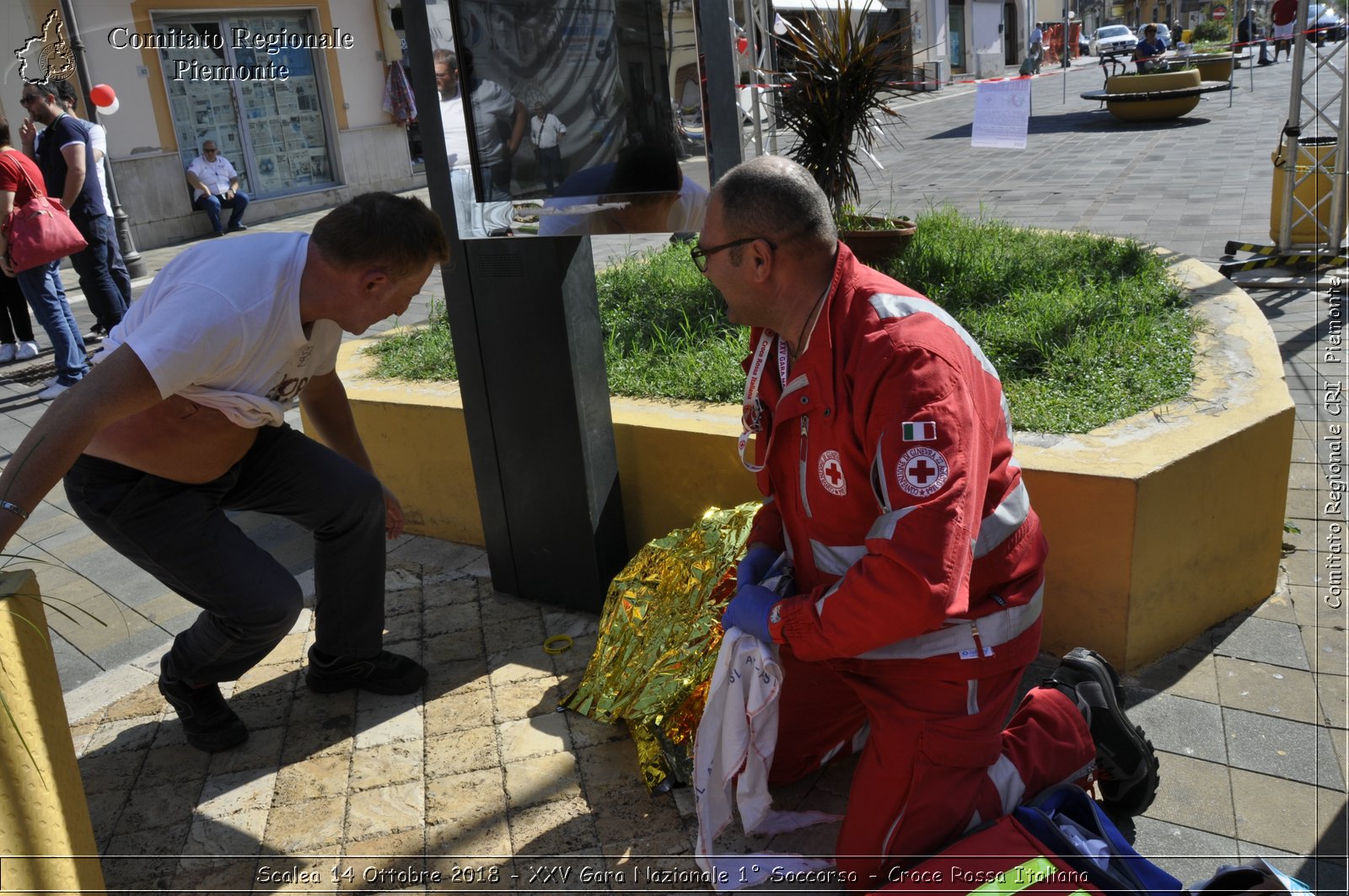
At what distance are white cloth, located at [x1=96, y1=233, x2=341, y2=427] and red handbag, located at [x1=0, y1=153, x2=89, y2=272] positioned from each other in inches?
195

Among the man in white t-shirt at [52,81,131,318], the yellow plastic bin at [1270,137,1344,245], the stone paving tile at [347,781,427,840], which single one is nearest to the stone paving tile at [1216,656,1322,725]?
the stone paving tile at [347,781,427,840]

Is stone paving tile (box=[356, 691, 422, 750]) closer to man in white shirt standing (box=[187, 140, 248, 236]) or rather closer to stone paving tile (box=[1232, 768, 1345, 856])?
stone paving tile (box=[1232, 768, 1345, 856])

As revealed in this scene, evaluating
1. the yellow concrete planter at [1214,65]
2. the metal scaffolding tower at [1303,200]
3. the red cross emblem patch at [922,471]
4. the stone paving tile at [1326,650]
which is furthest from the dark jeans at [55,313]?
the yellow concrete planter at [1214,65]

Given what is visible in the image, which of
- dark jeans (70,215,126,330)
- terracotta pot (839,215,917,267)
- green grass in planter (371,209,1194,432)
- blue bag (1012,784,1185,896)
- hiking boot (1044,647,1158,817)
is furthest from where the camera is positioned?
dark jeans (70,215,126,330)

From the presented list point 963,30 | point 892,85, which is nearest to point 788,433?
point 892,85

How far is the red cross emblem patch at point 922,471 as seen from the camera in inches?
77.5

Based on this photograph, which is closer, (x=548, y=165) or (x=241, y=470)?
(x=241, y=470)

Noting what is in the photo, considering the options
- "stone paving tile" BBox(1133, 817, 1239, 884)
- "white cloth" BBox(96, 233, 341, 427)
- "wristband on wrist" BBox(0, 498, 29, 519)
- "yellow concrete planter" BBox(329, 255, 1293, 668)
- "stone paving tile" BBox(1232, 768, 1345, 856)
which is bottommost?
"stone paving tile" BBox(1133, 817, 1239, 884)

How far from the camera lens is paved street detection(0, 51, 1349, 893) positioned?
2.53 metres

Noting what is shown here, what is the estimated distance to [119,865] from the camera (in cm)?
264

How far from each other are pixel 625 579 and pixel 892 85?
144 inches

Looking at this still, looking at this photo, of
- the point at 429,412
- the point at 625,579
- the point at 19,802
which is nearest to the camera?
the point at 19,802

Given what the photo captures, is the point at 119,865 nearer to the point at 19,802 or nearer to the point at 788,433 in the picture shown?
the point at 19,802

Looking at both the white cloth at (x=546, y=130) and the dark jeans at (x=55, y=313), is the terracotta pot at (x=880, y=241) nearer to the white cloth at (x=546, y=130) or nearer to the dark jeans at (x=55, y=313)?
the white cloth at (x=546, y=130)
